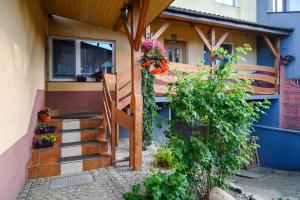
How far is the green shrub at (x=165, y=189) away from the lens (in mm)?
3180

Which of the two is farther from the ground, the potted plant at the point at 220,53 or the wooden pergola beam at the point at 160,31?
the wooden pergola beam at the point at 160,31

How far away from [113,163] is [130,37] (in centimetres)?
241

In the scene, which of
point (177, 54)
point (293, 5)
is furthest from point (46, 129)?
point (293, 5)

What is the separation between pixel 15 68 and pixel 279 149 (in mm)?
8238

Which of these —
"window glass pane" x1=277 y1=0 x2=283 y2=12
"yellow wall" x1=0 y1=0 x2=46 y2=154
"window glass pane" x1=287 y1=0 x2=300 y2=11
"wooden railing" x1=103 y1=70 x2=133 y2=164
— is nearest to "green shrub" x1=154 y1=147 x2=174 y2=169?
"wooden railing" x1=103 y1=70 x2=133 y2=164

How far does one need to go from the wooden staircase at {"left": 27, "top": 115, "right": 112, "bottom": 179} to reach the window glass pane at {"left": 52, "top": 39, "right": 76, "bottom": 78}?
2089 mm

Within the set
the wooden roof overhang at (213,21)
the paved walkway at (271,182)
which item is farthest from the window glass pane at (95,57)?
the paved walkway at (271,182)

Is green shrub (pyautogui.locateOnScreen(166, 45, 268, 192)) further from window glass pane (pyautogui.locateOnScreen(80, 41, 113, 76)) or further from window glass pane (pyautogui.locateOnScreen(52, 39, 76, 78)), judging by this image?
window glass pane (pyautogui.locateOnScreen(52, 39, 76, 78))

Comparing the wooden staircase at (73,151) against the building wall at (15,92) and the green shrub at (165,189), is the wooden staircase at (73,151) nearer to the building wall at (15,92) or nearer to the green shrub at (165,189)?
the building wall at (15,92)

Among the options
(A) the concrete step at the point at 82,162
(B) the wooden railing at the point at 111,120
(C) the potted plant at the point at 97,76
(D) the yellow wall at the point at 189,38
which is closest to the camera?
(A) the concrete step at the point at 82,162

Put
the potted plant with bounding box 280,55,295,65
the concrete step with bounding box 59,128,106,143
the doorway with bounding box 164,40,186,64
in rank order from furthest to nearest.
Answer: the potted plant with bounding box 280,55,295,65
the doorway with bounding box 164,40,186,64
the concrete step with bounding box 59,128,106,143

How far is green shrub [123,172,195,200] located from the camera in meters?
3.18

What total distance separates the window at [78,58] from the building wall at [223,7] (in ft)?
14.2

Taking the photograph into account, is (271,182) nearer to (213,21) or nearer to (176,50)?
(213,21)
